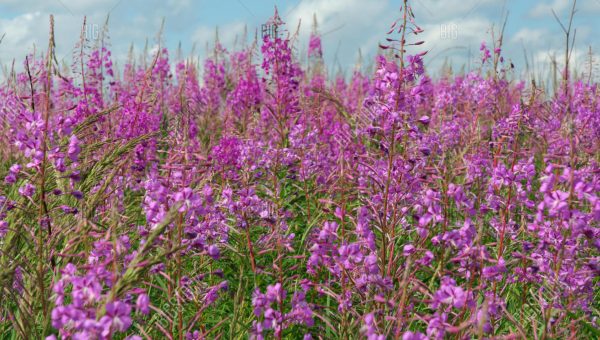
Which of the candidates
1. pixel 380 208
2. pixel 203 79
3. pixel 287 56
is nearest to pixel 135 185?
pixel 287 56

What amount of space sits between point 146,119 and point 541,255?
10.3 ft

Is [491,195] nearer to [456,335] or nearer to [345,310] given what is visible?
[456,335]

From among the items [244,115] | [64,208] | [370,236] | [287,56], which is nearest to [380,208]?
[370,236]

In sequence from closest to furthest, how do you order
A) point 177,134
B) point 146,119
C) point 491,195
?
point 177,134
point 491,195
point 146,119

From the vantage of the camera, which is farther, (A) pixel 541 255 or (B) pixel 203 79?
(B) pixel 203 79

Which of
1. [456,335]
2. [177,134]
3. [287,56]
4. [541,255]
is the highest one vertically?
[287,56]

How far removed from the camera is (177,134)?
2730 mm

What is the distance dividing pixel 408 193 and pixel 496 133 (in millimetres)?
2383

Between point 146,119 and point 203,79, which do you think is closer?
point 146,119

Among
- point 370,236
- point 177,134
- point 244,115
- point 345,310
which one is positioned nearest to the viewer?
point 345,310

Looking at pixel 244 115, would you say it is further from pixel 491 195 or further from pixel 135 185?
pixel 491 195

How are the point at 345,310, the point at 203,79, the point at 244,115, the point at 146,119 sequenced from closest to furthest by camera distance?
the point at 345,310 → the point at 146,119 → the point at 244,115 → the point at 203,79

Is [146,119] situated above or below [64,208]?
above

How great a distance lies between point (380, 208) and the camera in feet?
9.26
